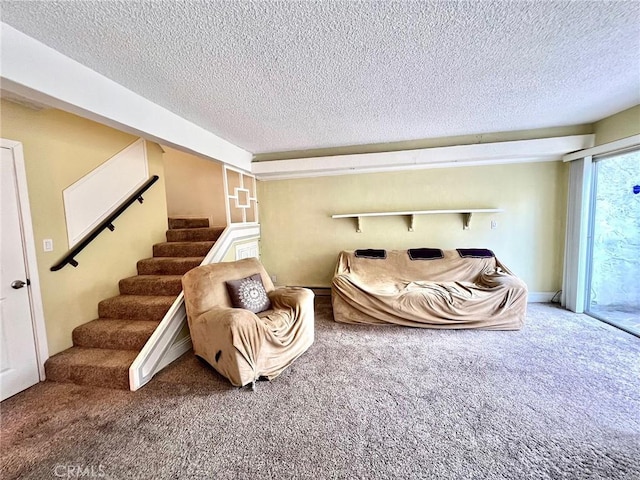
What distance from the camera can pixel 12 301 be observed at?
2.09m

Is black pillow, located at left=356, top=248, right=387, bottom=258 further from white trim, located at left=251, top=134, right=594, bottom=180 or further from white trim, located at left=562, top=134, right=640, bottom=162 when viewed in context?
white trim, located at left=562, top=134, right=640, bottom=162

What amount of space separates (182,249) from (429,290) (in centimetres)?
324

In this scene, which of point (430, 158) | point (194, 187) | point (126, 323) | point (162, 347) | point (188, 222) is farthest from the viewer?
point (194, 187)

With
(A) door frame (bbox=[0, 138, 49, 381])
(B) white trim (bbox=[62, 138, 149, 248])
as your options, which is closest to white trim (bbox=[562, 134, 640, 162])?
(B) white trim (bbox=[62, 138, 149, 248])

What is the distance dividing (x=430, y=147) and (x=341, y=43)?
2.49 meters

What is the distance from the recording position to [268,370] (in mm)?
2178

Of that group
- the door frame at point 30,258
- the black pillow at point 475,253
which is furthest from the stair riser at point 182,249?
the black pillow at point 475,253

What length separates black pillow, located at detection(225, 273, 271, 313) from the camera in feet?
8.49

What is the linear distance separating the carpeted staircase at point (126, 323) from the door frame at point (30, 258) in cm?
14

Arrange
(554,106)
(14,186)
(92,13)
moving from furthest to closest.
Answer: (554,106) < (14,186) < (92,13)

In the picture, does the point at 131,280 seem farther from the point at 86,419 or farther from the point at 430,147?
the point at 430,147

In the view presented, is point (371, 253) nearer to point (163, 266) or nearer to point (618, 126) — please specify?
point (163, 266)

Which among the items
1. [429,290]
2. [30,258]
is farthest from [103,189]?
[429,290]

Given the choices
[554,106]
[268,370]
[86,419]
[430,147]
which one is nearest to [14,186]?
[86,419]
